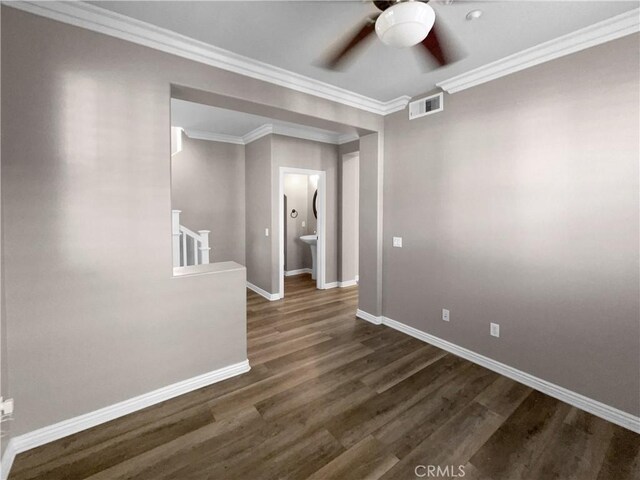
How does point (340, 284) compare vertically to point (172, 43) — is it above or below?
below

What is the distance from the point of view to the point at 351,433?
1837 millimetres

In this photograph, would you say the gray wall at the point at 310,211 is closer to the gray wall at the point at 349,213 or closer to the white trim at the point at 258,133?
the gray wall at the point at 349,213

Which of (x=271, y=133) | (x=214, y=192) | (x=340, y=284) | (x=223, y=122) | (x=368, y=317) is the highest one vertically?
(x=223, y=122)

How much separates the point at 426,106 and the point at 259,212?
2920 millimetres

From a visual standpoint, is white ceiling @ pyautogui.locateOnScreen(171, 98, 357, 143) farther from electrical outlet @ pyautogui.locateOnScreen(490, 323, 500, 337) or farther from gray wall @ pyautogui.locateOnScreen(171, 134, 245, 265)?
electrical outlet @ pyautogui.locateOnScreen(490, 323, 500, 337)

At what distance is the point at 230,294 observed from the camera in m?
2.44

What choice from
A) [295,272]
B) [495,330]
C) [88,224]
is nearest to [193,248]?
[88,224]

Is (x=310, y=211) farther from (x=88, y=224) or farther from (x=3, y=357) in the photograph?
(x=3, y=357)

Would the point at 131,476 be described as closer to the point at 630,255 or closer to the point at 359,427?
the point at 359,427

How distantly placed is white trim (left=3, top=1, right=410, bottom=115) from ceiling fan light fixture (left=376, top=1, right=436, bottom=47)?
141 centimetres

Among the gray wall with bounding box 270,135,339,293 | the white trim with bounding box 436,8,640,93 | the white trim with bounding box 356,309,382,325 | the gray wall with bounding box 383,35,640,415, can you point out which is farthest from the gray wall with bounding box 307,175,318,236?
the white trim with bounding box 436,8,640,93

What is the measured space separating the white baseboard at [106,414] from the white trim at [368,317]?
171cm

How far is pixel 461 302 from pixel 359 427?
1.59 m

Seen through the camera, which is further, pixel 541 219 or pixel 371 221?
pixel 371 221
